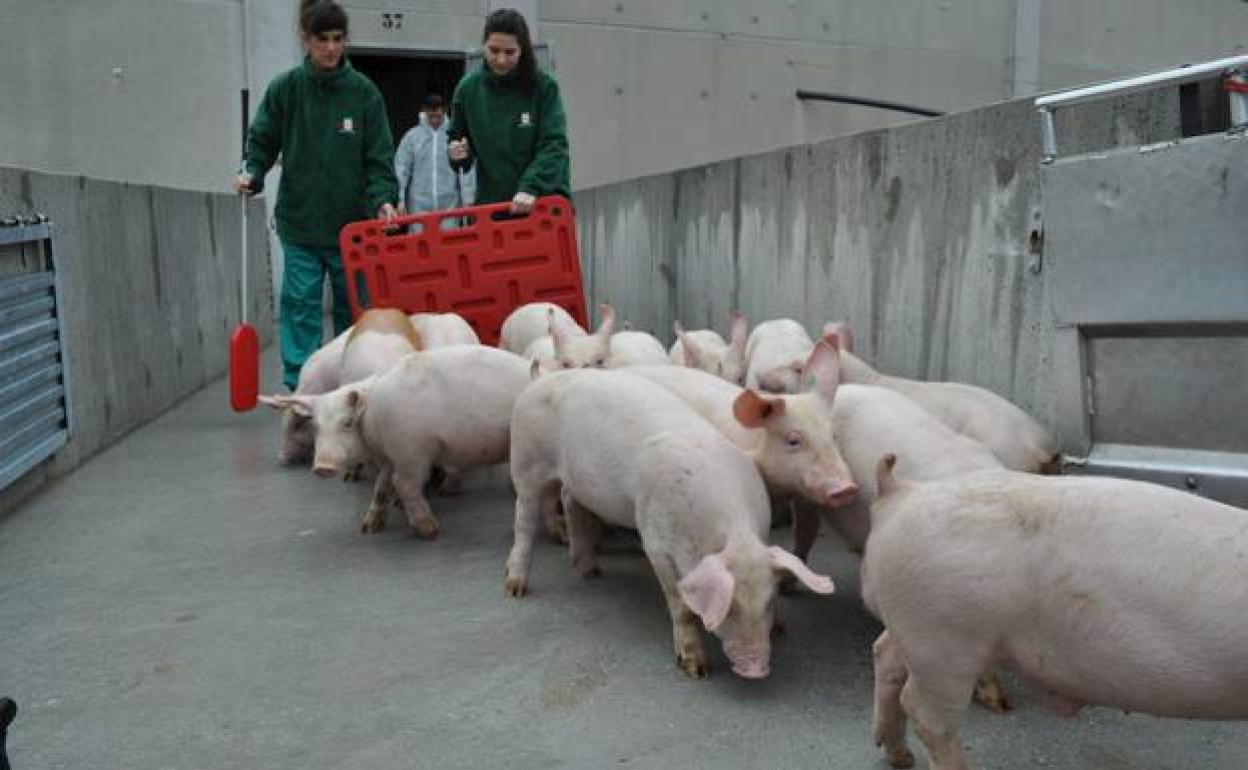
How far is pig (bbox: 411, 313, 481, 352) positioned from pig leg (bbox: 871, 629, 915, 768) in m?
3.17

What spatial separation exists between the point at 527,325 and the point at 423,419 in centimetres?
149

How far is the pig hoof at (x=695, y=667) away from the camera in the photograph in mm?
2889

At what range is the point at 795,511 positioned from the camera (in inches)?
137

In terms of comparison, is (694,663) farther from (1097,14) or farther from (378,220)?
(1097,14)

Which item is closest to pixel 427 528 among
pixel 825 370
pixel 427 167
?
pixel 825 370

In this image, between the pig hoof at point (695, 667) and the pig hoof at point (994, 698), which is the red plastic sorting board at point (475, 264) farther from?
the pig hoof at point (994, 698)

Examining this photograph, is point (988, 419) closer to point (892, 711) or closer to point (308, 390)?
point (892, 711)

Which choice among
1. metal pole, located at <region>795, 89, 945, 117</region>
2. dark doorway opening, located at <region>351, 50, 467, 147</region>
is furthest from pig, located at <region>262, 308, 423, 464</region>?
metal pole, located at <region>795, 89, 945, 117</region>

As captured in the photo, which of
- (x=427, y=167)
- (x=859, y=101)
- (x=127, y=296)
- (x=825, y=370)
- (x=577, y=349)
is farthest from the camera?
(x=859, y=101)

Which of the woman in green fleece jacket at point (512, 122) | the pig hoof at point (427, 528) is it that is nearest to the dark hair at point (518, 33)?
the woman in green fleece jacket at point (512, 122)

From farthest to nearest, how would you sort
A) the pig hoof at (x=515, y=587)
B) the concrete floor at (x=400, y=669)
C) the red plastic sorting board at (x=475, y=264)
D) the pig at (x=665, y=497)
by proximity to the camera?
the red plastic sorting board at (x=475, y=264) → the pig hoof at (x=515, y=587) → the pig at (x=665, y=497) → the concrete floor at (x=400, y=669)

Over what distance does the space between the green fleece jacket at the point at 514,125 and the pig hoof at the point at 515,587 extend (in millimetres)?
2856

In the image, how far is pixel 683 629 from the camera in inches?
116

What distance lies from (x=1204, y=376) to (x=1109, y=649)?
106cm
